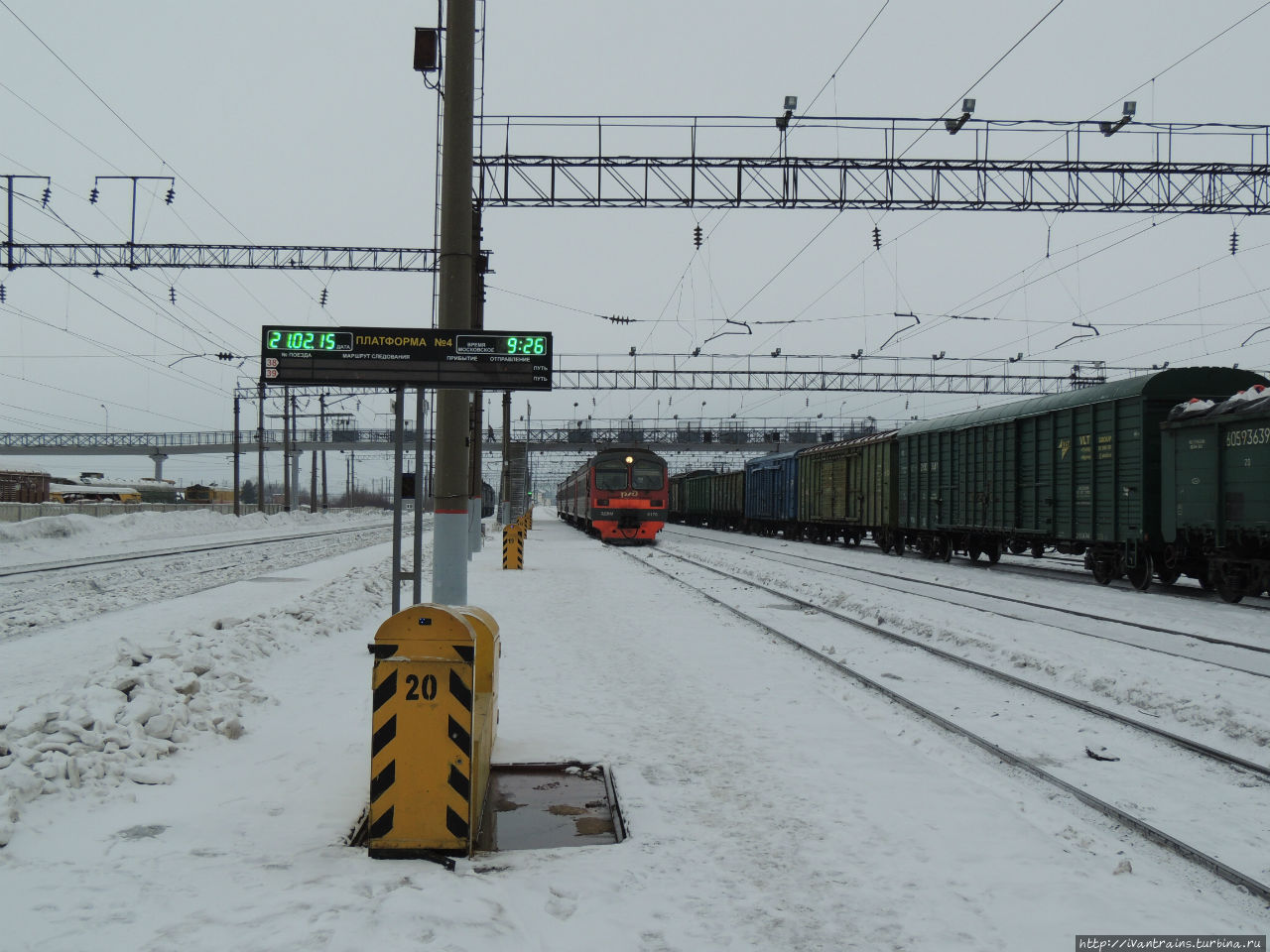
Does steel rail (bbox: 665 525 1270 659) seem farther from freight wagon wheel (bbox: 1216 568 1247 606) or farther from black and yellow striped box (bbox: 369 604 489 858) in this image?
black and yellow striped box (bbox: 369 604 489 858)

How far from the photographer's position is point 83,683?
6.68m

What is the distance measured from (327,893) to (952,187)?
19.5m

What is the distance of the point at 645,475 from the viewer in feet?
112

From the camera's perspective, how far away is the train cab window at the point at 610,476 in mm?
33906

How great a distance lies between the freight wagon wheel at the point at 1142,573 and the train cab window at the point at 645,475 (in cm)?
1890

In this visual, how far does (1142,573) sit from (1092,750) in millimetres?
12300

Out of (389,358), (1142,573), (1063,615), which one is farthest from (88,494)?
(389,358)

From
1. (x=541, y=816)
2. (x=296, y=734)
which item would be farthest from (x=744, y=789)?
(x=296, y=734)

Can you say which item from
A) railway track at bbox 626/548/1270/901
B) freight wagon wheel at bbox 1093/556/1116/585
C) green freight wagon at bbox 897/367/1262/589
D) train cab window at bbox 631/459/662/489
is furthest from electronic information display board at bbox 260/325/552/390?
train cab window at bbox 631/459/662/489

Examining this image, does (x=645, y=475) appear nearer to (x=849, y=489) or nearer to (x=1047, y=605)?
(x=849, y=489)

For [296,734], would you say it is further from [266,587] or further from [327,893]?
[266,587]

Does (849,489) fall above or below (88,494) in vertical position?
above

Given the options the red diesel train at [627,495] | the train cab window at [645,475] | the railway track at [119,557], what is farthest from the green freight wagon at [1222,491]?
the railway track at [119,557]

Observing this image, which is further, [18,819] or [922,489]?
[922,489]
